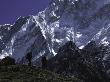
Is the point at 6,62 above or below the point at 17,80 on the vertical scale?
above

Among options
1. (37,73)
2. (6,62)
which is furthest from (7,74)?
(6,62)

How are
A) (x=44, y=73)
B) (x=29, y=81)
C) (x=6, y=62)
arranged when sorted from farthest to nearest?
1. (x=6, y=62)
2. (x=44, y=73)
3. (x=29, y=81)

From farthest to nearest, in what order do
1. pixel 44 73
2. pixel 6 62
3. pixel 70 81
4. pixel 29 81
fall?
pixel 6 62, pixel 44 73, pixel 70 81, pixel 29 81

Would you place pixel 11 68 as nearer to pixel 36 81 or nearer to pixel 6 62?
pixel 36 81

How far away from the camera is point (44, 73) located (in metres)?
71.4

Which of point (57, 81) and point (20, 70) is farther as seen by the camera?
point (20, 70)

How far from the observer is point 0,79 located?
59.7 meters

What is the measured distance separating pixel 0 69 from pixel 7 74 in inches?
231

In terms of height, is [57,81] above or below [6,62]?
below

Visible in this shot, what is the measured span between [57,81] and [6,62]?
3580 centimetres

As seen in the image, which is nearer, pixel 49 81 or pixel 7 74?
pixel 49 81

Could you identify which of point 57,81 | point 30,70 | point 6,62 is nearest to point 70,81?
point 57,81

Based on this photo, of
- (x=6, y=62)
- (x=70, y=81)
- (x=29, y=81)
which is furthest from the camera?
(x=6, y=62)

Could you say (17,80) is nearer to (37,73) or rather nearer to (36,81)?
(36,81)
